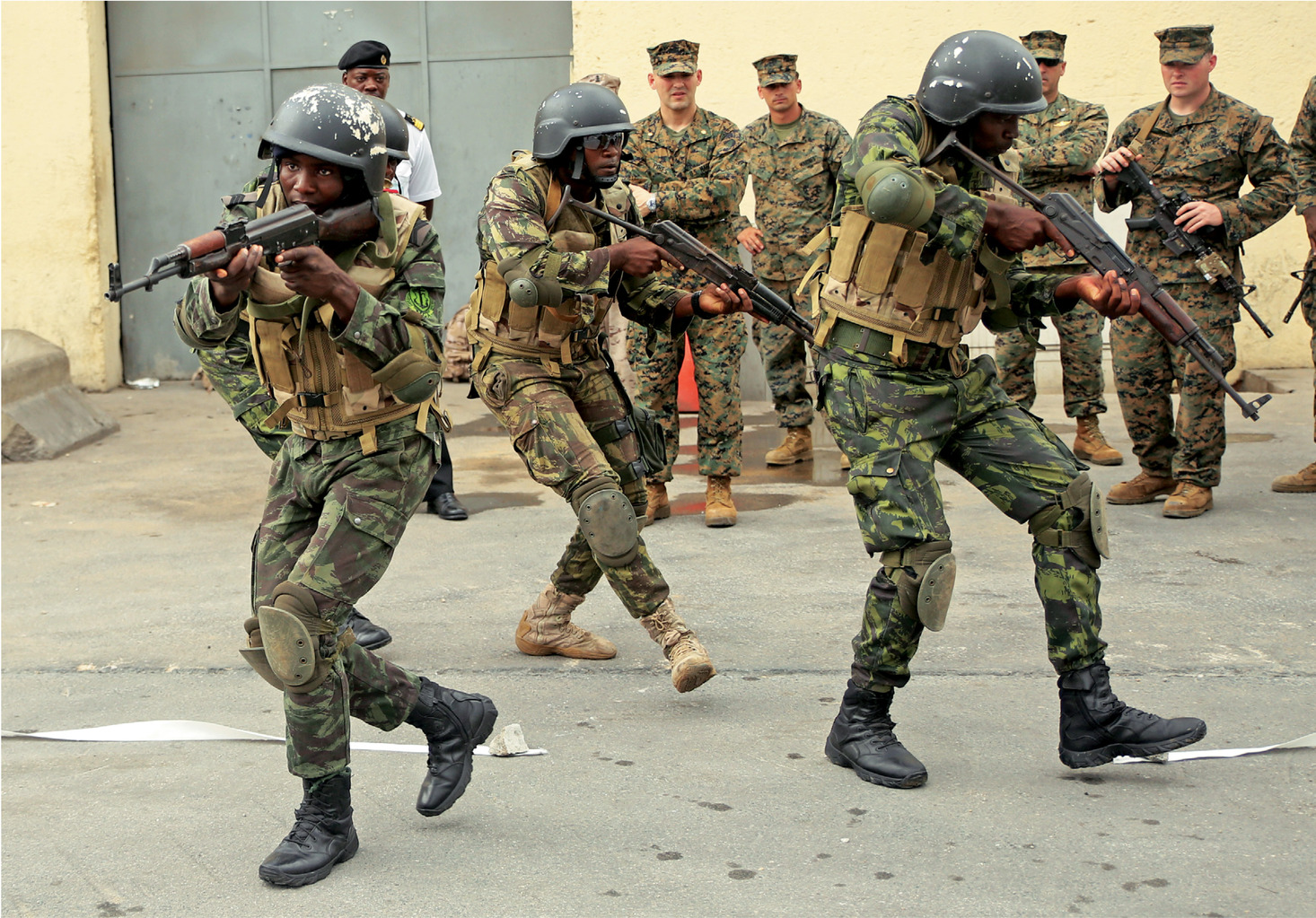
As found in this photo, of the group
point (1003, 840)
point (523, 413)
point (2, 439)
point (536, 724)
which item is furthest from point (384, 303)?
point (2, 439)

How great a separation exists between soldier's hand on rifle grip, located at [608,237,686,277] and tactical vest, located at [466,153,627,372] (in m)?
0.13

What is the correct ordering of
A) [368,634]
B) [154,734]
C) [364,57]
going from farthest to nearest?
[364,57]
[368,634]
[154,734]

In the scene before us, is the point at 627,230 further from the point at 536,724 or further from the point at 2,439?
the point at 2,439

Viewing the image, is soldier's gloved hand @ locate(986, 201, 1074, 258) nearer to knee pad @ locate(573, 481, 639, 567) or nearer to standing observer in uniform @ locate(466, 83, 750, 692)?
standing observer in uniform @ locate(466, 83, 750, 692)

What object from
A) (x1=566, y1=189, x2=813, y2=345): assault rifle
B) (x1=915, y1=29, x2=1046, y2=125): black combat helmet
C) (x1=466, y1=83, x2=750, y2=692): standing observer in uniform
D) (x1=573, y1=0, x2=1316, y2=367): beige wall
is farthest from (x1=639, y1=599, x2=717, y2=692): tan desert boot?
(x1=573, y1=0, x2=1316, y2=367): beige wall

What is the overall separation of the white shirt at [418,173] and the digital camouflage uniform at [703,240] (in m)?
1.06

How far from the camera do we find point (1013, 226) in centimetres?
374

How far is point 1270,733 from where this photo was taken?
4074 millimetres

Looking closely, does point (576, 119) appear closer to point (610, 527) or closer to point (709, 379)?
point (610, 527)

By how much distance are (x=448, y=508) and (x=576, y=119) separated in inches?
123

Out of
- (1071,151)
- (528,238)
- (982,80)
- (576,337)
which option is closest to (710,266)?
(576,337)

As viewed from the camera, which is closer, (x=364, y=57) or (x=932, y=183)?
(x=932, y=183)

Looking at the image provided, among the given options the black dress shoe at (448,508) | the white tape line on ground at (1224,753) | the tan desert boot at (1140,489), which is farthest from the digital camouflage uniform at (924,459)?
the black dress shoe at (448,508)

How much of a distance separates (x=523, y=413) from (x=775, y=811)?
→ 162cm
